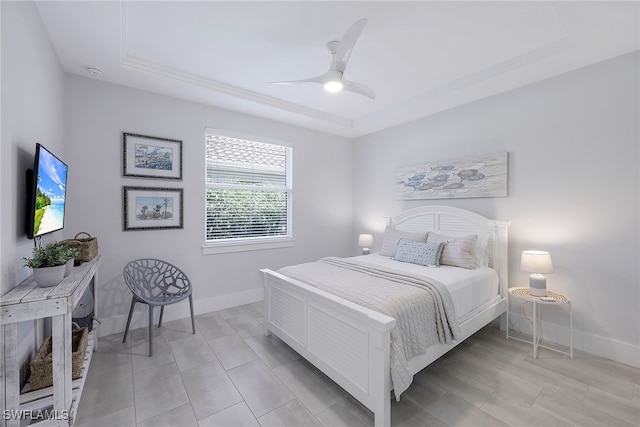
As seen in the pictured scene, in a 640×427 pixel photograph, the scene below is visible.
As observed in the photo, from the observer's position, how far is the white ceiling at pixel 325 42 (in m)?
1.96

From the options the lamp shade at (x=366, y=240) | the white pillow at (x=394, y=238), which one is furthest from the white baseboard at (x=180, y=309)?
the white pillow at (x=394, y=238)

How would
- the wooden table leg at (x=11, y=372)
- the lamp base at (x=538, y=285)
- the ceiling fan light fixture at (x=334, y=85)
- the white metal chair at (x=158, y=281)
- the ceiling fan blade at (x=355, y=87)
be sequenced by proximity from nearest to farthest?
the wooden table leg at (x=11, y=372)
the ceiling fan light fixture at (x=334, y=85)
the ceiling fan blade at (x=355, y=87)
the lamp base at (x=538, y=285)
the white metal chair at (x=158, y=281)

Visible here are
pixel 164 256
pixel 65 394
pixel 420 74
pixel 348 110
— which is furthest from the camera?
pixel 348 110

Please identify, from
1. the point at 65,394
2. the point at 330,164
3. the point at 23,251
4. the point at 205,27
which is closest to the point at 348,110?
the point at 330,164

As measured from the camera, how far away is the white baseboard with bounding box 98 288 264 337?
9.42 ft

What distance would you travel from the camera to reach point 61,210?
6.95 ft

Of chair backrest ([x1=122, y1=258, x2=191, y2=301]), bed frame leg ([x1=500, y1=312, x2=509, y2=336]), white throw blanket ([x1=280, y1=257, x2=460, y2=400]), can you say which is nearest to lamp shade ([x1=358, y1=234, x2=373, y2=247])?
white throw blanket ([x1=280, y1=257, x2=460, y2=400])

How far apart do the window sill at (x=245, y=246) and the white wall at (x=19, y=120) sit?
5.84 feet

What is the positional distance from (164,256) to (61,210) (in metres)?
1.21

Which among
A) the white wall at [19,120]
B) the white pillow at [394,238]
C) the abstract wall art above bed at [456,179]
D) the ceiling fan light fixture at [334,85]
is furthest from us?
the white pillow at [394,238]

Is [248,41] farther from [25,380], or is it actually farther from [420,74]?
[25,380]

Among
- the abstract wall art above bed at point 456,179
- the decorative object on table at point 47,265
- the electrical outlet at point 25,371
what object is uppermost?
the abstract wall art above bed at point 456,179

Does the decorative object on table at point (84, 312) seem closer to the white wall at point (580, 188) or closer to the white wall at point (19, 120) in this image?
the white wall at point (19, 120)

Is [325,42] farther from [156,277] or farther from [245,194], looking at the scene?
[156,277]
